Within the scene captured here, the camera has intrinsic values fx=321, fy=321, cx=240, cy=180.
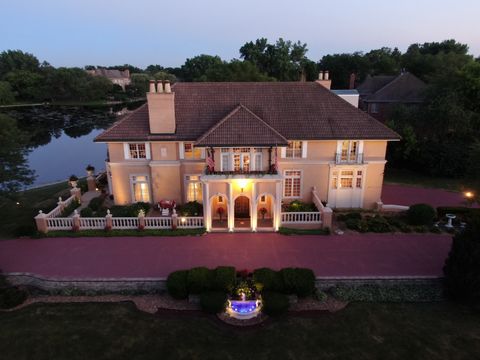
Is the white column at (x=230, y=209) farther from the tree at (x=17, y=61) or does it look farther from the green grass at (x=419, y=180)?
the tree at (x=17, y=61)

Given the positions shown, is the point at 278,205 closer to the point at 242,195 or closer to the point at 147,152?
the point at 242,195

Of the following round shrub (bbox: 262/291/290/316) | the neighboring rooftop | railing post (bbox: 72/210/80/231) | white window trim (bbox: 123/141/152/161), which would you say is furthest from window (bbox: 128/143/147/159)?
the neighboring rooftop

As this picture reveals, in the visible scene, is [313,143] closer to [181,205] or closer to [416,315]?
[181,205]

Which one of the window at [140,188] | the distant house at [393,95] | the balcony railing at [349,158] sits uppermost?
the distant house at [393,95]

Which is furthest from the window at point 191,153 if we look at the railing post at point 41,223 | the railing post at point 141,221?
the railing post at point 41,223

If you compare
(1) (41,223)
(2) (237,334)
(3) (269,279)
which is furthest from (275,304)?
(1) (41,223)

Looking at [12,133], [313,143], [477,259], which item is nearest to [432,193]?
[313,143]
